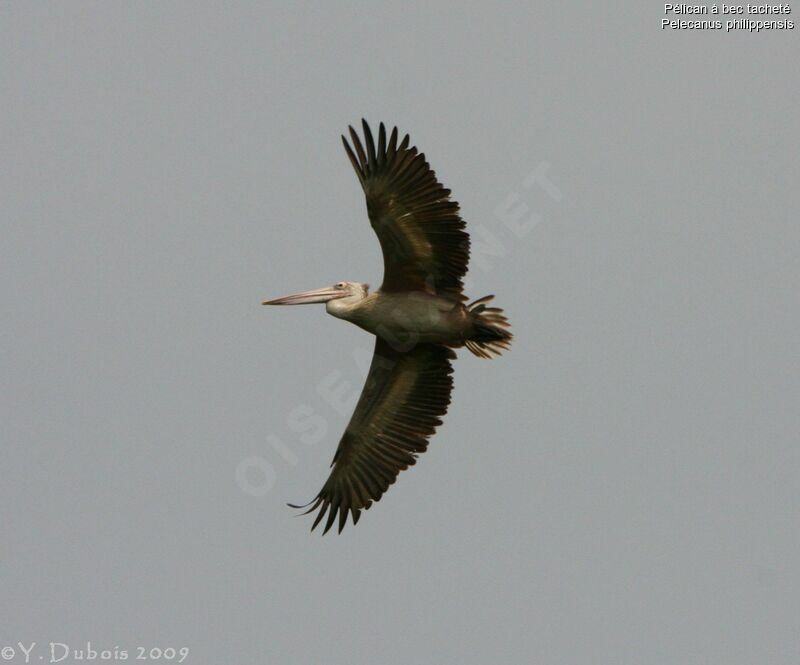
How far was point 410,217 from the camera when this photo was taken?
14.6 metres

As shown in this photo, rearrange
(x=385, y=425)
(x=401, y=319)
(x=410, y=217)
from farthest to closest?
(x=385, y=425) → (x=401, y=319) → (x=410, y=217)

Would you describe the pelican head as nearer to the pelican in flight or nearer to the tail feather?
the pelican in flight

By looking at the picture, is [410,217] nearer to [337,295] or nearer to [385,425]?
[337,295]

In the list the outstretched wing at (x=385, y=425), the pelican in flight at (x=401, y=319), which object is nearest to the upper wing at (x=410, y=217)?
the pelican in flight at (x=401, y=319)

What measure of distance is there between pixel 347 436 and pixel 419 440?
77 centimetres

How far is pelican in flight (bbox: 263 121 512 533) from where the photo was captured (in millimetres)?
14492

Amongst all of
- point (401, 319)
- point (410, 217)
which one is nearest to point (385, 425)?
point (401, 319)

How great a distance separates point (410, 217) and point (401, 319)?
3.50 ft

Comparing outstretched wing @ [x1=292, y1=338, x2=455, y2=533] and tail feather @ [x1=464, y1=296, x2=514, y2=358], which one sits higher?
tail feather @ [x1=464, y1=296, x2=514, y2=358]

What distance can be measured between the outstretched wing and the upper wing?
0.90 meters

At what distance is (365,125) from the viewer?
1438 cm

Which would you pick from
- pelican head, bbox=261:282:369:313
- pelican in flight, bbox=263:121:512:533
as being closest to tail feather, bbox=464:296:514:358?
pelican in flight, bbox=263:121:512:533

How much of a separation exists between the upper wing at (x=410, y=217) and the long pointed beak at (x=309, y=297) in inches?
27.5

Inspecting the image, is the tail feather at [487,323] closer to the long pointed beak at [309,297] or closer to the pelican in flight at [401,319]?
the pelican in flight at [401,319]
